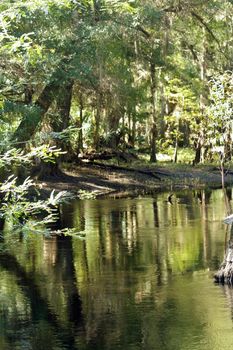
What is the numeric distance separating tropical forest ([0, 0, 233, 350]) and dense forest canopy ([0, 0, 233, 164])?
76 mm

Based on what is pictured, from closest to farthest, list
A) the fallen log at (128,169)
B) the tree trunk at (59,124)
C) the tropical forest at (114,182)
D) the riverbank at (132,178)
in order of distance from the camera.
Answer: the tropical forest at (114,182) → the tree trunk at (59,124) → the riverbank at (132,178) → the fallen log at (128,169)

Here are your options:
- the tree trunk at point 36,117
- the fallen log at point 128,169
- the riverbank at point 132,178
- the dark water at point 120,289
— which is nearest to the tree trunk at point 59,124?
the riverbank at point 132,178

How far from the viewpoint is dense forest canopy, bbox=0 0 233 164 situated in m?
16.7

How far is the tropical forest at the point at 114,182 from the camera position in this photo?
1085 centimetres

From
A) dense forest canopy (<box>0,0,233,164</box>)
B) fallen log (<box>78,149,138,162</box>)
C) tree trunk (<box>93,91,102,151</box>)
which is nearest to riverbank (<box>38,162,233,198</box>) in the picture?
fallen log (<box>78,149,138,162</box>)

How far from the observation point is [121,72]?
34.4 meters

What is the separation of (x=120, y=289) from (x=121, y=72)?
21066mm

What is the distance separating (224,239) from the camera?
19.7 metres

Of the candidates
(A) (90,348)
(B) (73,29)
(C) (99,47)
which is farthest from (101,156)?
(A) (90,348)

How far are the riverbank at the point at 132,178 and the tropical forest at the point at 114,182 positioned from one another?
105 millimetres

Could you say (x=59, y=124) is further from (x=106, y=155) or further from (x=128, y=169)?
(x=106, y=155)

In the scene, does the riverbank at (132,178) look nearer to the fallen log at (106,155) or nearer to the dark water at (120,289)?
the fallen log at (106,155)

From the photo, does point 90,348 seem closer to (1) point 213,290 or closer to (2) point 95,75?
(1) point 213,290

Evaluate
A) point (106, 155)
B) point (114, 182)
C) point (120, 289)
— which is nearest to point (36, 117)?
point (114, 182)
